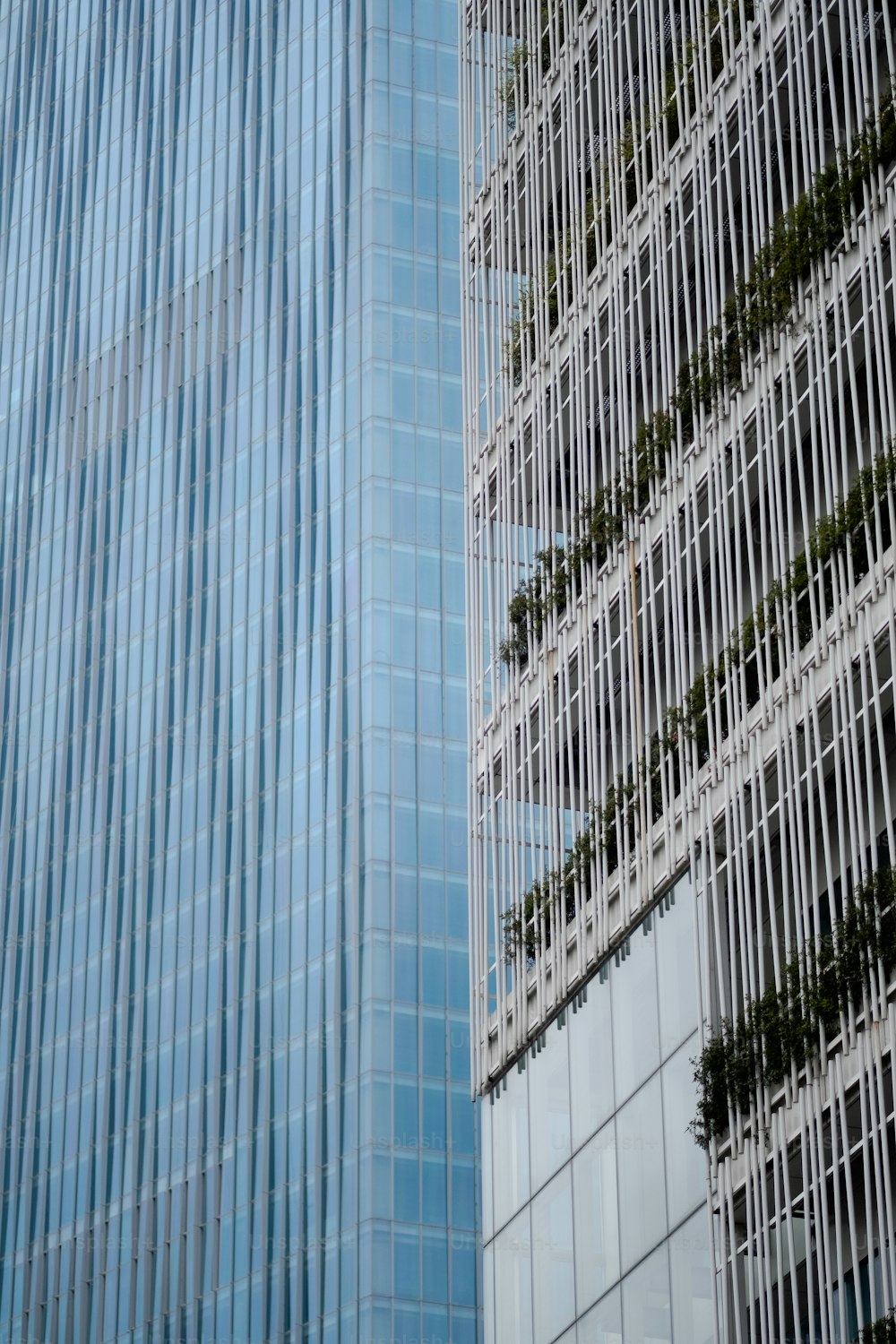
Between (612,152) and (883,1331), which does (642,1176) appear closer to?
(883,1331)

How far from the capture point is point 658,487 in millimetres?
38656

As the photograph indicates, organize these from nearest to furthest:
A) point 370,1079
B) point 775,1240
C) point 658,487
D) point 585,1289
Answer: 1. point 775,1240
2. point 585,1289
3. point 658,487
4. point 370,1079

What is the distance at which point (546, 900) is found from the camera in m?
40.5

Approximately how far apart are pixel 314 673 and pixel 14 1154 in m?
26.4

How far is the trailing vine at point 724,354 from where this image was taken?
3372 centimetres

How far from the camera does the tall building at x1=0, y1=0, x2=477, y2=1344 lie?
85812 mm

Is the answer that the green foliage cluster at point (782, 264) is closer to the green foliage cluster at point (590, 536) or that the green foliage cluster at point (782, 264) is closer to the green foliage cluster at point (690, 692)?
the green foliage cluster at point (590, 536)

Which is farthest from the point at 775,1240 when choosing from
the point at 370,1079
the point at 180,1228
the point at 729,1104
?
the point at 180,1228

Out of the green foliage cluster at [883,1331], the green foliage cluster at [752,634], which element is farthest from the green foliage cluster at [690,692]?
the green foliage cluster at [883,1331]

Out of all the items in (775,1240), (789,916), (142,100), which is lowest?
(775,1240)

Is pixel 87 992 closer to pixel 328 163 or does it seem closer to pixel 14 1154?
pixel 14 1154

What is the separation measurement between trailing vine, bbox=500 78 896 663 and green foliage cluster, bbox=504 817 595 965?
4723 mm

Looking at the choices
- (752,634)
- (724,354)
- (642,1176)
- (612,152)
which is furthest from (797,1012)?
(612,152)

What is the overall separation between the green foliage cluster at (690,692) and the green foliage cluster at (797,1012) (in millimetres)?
4847
